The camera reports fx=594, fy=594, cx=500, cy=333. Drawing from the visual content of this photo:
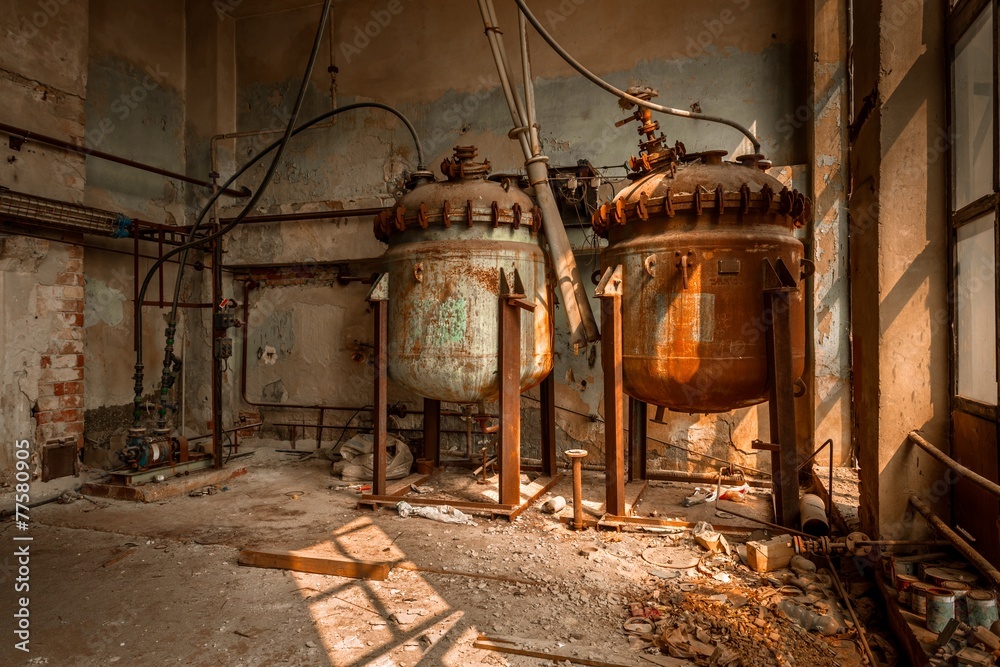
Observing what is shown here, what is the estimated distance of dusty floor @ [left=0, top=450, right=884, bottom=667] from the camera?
8.11 feet

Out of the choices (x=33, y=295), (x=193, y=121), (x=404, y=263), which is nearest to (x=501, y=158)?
(x=404, y=263)

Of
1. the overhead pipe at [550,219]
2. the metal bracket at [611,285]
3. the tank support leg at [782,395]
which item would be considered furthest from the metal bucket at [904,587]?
the overhead pipe at [550,219]

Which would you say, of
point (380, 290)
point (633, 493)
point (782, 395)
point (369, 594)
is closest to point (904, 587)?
point (782, 395)

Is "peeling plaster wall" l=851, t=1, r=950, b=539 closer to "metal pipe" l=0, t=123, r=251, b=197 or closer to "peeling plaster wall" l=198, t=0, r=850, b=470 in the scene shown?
"peeling plaster wall" l=198, t=0, r=850, b=470

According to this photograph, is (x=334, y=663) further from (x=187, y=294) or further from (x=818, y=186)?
(x=187, y=294)

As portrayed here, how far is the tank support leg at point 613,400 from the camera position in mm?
3934

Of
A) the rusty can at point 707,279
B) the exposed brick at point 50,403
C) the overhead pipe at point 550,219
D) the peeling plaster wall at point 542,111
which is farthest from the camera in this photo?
the peeling plaster wall at point 542,111

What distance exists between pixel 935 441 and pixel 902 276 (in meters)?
0.82

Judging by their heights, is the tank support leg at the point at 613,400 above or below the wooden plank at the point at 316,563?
above

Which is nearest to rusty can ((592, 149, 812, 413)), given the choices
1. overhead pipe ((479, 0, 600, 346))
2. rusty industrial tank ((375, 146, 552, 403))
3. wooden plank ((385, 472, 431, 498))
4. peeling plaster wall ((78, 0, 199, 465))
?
overhead pipe ((479, 0, 600, 346))

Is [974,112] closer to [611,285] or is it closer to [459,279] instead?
[611,285]

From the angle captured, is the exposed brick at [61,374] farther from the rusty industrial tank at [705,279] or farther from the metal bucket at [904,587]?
the metal bucket at [904,587]

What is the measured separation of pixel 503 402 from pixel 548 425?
3.43 ft

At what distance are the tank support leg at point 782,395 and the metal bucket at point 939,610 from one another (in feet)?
4.55
